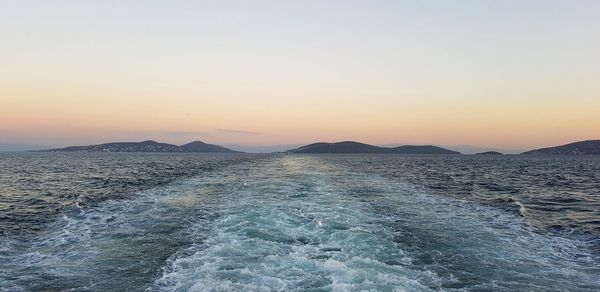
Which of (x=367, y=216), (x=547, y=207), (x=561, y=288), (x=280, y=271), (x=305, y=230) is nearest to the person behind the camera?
(x=561, y=288)

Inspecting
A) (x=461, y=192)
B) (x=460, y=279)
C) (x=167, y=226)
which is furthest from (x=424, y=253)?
(x=461, y=192)

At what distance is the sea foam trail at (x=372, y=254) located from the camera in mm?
12320

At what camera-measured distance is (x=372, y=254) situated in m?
15.3

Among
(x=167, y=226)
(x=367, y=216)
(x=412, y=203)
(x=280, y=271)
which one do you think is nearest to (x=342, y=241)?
(x=280, y=271)

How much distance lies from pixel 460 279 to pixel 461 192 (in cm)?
2762

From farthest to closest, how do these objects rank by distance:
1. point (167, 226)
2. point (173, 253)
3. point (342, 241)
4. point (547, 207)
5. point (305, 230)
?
1. point (547, 207)
2. point (167, 226)
3. point (305, 230)
4. point (342, 241)
5. point (173, 253)

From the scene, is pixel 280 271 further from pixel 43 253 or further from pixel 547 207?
pixel 547 207

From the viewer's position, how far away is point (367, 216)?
23438 millimetres

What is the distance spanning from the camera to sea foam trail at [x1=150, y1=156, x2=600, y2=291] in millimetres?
12320

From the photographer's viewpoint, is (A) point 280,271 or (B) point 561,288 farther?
(A) point 280,271

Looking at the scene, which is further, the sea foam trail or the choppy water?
the choppy water

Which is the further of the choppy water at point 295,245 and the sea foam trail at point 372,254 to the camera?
the choppy water at point 295,245

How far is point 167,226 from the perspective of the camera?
67.8ft

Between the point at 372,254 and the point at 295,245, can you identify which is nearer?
the point at 372,254
